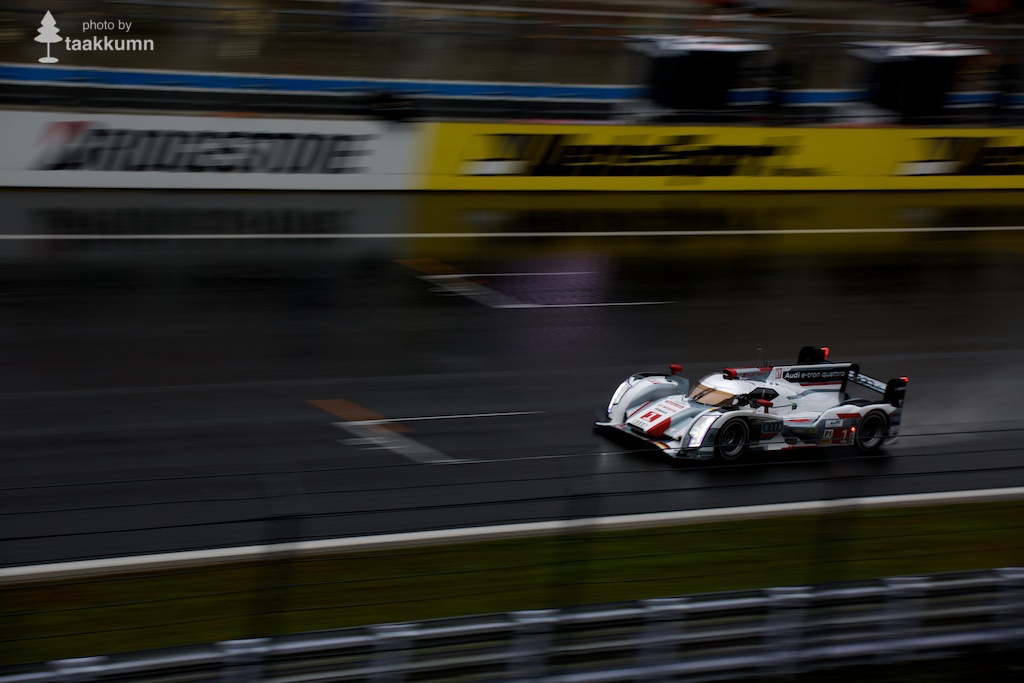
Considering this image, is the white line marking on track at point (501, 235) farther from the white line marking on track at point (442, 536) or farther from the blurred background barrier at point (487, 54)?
the white line marking on track at point (442, 536)

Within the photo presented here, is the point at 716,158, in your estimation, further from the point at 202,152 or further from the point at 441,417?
the point at 441,417

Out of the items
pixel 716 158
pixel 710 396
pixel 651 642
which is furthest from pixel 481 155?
pixel 651 642

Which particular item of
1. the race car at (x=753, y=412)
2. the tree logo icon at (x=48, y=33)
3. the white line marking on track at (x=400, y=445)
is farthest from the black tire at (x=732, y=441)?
the tree logo icon at (x=48, y=33)

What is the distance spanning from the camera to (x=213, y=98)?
2120 centimetres

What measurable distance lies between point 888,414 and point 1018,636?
4.80 metres

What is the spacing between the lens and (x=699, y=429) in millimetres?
10922

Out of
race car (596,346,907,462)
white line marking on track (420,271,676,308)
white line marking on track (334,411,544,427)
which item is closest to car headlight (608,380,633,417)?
race car (596,346,907,462)

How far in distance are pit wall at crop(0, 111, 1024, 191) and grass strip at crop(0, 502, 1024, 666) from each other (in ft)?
46.2

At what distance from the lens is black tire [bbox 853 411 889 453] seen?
11672 mm

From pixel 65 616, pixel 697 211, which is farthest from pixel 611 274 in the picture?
pixel 65 616

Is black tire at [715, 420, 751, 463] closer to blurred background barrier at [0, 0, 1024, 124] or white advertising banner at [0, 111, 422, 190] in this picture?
white advertising banner at [0, 111, 422, 190]

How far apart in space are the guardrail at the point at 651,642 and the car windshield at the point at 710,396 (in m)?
4.29

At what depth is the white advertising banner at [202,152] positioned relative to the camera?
781 inches

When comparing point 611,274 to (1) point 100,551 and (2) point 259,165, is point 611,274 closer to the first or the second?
(2) point 259,165
